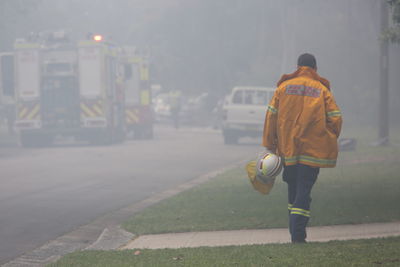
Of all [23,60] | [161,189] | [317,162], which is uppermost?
[23,60]

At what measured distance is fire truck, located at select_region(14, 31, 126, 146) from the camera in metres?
24.5

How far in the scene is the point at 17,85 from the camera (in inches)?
965

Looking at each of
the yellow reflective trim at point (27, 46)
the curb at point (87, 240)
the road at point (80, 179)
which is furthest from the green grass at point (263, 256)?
the yellow reflective trim at point (27, 46)

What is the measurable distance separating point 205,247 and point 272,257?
105 cm

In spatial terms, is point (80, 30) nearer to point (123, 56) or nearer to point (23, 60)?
point (123, 56)

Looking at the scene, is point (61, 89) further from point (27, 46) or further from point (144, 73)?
point (144, 73)

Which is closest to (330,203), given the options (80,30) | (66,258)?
(66,258)

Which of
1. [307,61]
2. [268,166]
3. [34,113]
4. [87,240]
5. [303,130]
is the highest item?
[307,61]

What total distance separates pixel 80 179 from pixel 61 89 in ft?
34.8

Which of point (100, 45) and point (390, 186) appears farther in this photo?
point (100, 45)

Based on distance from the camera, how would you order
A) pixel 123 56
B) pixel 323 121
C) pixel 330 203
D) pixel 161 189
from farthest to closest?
pixel 123 56
pixel 161 189
pixel 330 203
pixel 323 121

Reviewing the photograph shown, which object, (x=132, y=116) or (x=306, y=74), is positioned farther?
(x=132, y=116)

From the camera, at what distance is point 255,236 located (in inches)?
320

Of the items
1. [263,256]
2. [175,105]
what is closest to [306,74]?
[263,256]
